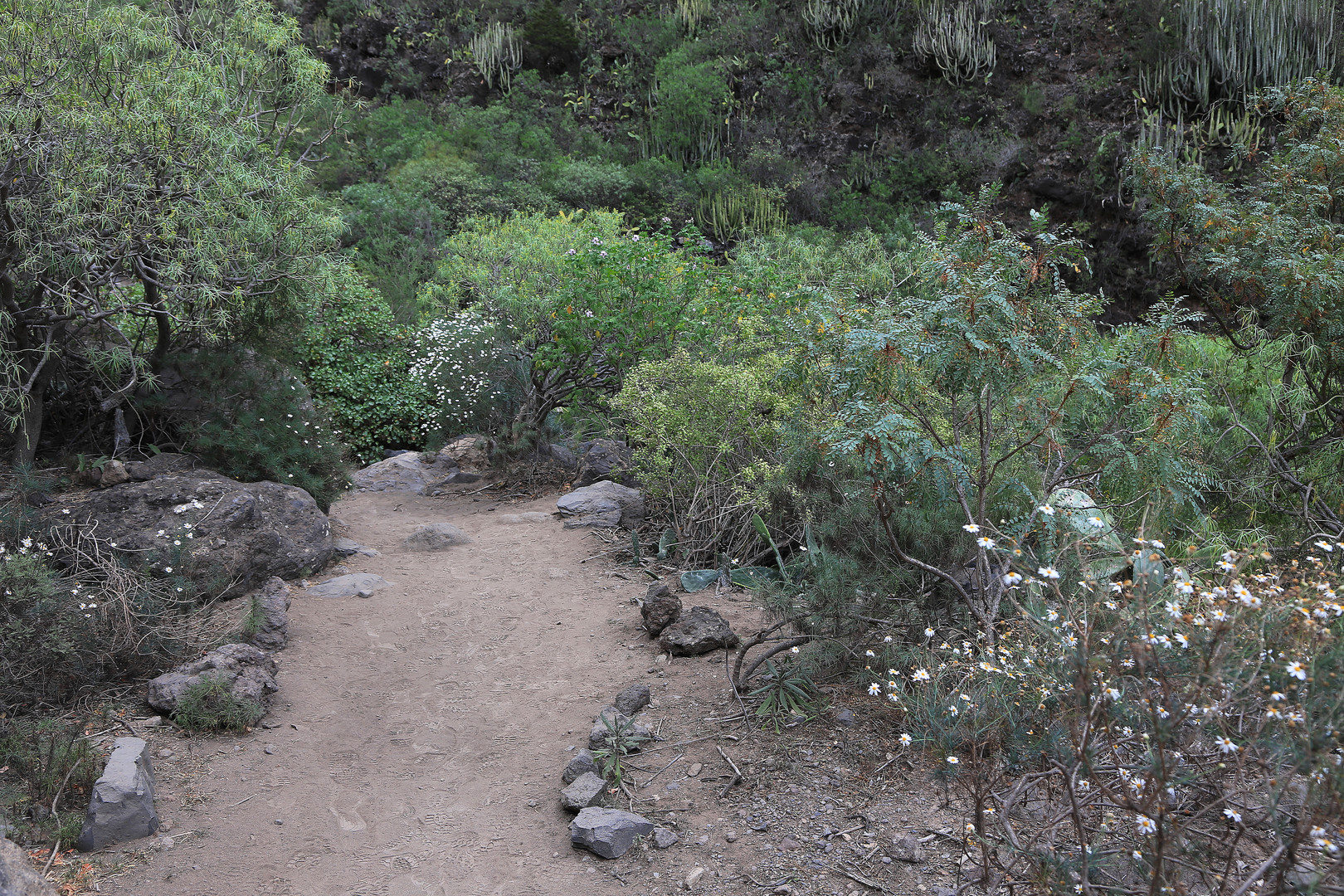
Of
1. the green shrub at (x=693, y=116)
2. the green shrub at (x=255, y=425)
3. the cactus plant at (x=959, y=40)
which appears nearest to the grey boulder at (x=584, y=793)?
the green shrub at (x=255, y=425)

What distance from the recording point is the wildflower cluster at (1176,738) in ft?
5.84

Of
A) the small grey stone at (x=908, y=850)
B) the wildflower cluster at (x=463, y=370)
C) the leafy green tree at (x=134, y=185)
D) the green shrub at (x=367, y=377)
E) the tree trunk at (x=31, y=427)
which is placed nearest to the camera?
the small grey stone at (x=908, y=850)

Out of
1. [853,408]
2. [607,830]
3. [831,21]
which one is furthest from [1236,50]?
[607,830]

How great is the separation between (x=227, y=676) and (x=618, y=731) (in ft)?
6.57

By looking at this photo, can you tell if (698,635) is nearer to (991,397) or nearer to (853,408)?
(853,408)

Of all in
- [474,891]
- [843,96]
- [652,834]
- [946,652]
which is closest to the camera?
[474,891]

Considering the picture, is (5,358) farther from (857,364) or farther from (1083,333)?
(1083,333)

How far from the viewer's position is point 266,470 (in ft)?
20.6

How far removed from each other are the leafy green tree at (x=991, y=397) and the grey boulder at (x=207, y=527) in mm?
3920

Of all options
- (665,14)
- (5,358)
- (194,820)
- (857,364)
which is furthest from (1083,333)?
(665,14)

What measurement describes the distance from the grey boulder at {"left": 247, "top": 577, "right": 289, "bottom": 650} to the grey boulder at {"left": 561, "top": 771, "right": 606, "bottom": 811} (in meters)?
2.27

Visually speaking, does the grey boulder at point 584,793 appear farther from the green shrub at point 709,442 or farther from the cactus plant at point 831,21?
the cactus plant at point 831,21

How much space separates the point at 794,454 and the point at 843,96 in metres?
16.4

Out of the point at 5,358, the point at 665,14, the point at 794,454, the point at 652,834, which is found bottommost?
the point at 652,834
